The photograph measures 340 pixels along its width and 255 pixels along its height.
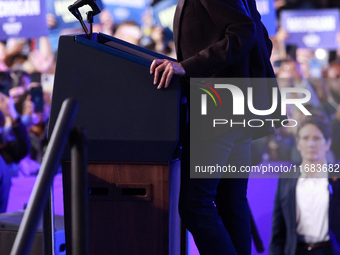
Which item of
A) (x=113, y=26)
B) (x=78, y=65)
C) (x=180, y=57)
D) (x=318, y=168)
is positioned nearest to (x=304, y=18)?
(x=113, y=26)

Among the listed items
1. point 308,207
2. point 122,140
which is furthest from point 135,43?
point 122,140

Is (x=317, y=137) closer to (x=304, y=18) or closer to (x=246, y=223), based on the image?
(x=246, y=223)

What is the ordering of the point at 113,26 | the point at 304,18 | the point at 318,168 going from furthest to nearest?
the point at 113,26 → the point at 304,18 → the point at 318,168

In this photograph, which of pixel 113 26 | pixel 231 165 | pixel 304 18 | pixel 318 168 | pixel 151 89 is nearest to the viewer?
pixel 151 89

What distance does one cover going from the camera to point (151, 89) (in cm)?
93

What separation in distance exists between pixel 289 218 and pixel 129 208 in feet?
3.53

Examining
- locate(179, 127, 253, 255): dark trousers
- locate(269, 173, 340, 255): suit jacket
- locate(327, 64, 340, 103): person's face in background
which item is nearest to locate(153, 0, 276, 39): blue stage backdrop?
locate(327, 64, 340, 103): person's face in background

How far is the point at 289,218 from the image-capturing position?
1.75m

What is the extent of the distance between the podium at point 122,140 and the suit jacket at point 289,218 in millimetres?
971

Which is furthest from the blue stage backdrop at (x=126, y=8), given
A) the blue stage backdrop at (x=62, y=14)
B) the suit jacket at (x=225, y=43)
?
Answer: the suit jacket at (x=225, y=43)

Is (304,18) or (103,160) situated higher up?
(304,18)

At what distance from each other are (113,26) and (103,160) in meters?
3.32

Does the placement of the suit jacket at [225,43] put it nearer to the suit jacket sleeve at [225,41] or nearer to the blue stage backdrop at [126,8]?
the suit jacket sleeve at [225,41]

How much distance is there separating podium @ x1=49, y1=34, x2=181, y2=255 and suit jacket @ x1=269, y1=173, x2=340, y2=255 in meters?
0.97
